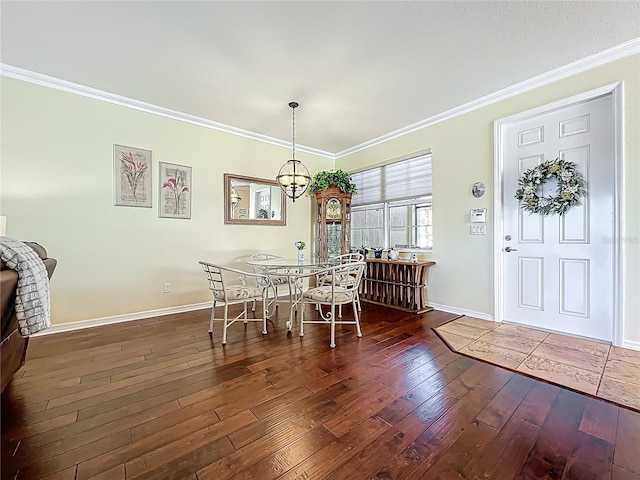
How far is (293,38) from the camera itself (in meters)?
2.27

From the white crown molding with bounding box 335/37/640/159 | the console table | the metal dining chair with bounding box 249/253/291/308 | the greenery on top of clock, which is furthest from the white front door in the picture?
the metal dining chair with bounding box 249/253/291/308

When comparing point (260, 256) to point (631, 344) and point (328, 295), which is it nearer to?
point (328, 295)

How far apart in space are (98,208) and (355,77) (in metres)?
3.19

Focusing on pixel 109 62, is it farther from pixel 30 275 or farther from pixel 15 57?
pixel 30 275

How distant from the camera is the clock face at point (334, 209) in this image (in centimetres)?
479

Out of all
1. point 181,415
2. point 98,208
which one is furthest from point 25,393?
point 98,208

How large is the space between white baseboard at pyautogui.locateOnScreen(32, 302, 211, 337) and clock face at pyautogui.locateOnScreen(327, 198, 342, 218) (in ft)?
7.86

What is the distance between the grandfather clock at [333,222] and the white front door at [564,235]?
2.32 m

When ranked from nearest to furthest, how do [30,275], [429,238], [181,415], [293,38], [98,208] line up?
[30,275]
[181,415]
[293,38]
[98,208]
[429,238]

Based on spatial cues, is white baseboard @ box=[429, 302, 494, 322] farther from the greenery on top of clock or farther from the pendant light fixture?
the pendant light fixture

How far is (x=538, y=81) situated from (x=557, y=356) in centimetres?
273

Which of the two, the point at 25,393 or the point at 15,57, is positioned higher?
the point at 15,57

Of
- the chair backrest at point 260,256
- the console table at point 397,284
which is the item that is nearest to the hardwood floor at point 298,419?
the console table at point 397,284

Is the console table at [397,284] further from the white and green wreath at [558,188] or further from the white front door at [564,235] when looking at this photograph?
the white and green wreath at [558,188]
